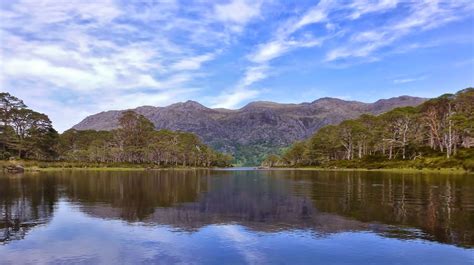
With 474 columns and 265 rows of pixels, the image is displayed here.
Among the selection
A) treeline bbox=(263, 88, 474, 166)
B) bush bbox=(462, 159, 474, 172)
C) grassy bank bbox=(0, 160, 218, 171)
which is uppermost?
treeline bbox=(263, 88, 474, 166)

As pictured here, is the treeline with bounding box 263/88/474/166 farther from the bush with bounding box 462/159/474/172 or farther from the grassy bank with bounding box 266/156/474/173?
the bush with bounding box 462/159/474/172

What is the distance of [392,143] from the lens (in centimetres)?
17562

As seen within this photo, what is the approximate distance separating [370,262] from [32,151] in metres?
188

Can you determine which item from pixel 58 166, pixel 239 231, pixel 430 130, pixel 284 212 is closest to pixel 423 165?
pixel 430 130

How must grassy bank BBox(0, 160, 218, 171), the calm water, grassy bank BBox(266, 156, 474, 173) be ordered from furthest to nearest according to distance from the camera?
grassy bank BBox(0, 160, 218, 171) → grassy bank BBox(266, 156, 474, 173) → the calm water

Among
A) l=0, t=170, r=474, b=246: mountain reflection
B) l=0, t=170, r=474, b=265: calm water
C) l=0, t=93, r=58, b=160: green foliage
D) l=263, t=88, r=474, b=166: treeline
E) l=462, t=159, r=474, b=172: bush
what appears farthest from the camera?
l=0, t=93, r=58, b=160: green foliage

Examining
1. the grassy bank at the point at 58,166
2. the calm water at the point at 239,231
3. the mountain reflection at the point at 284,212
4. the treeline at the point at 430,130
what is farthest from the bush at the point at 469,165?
the grassy bank at the point at 58,166

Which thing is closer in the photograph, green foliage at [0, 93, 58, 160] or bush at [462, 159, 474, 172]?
bush at [462, 159, 474, 172]

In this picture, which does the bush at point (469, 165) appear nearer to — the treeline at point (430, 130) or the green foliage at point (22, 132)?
the treeline at point (430, 130)

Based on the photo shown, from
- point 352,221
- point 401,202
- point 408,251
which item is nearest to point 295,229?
point 352,221

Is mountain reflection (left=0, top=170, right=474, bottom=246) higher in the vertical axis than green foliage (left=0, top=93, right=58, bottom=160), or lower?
lower

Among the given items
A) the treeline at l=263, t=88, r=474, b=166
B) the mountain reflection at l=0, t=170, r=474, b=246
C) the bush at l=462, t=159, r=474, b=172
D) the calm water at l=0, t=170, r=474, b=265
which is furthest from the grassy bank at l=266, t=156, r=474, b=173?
the calm water at l=0, t=170, r=474, b=265

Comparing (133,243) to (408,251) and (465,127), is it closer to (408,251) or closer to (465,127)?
(408,251)

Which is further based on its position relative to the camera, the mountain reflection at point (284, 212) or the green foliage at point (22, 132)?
the green foliage at point (22, 132)
